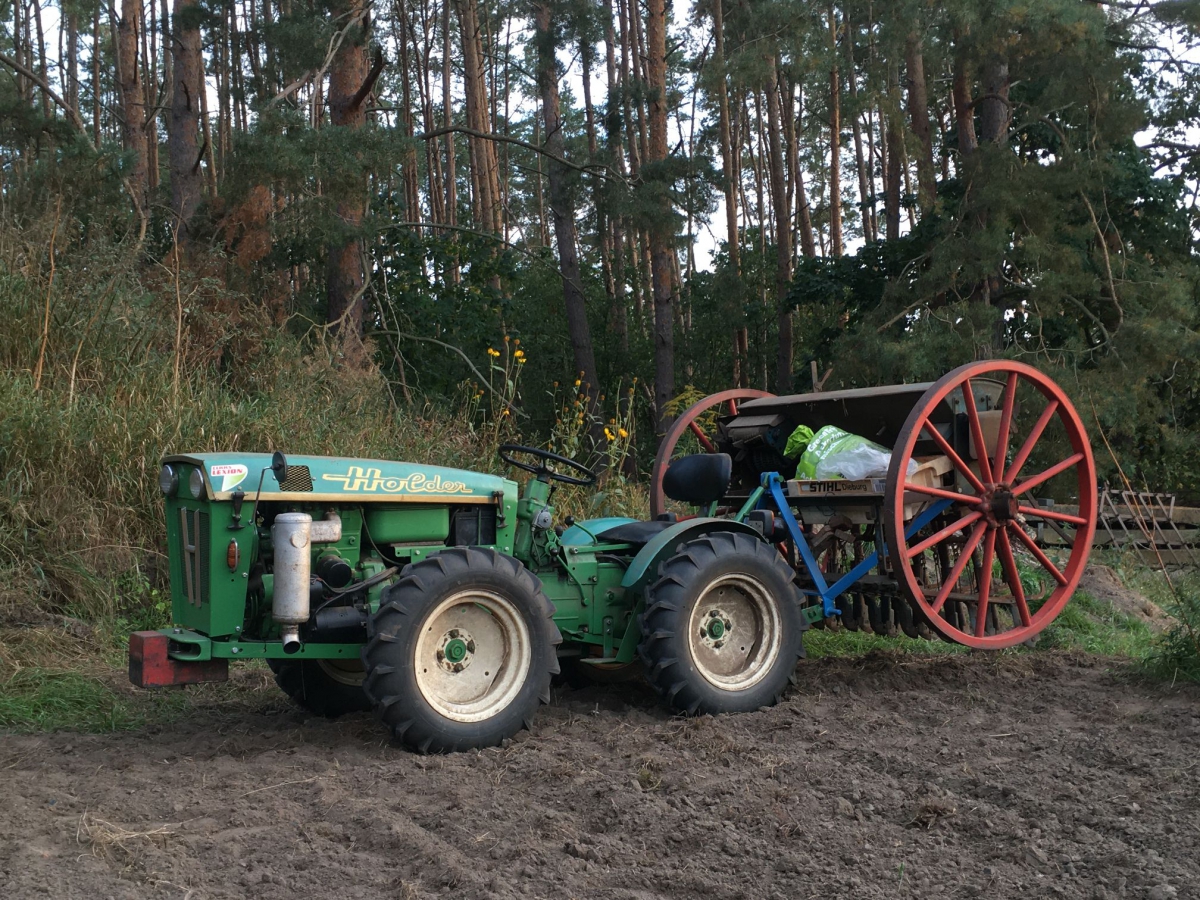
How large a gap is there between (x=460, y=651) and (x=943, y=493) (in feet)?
8.33

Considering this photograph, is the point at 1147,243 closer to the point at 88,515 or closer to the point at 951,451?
the point at 951,451

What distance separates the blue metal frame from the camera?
5871 mm

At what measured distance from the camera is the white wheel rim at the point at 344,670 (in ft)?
18.0

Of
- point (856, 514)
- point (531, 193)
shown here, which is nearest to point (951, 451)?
point (856, 514)

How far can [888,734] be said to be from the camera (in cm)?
506

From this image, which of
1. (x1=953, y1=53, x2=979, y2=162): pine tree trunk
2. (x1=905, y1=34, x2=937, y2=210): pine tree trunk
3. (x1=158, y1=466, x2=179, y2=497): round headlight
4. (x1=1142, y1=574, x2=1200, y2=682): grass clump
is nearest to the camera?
(x1=158, y1=466, x2=179, y2=497): round headlight

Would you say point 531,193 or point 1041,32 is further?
point 531,193

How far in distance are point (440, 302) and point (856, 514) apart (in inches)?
523

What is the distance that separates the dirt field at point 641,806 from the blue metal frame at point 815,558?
601 millimetres

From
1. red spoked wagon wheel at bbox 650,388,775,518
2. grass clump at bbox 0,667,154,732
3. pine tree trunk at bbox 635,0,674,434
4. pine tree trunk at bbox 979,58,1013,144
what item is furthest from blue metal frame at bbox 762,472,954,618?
pine tree trunk at bbox 979,58,1013,144

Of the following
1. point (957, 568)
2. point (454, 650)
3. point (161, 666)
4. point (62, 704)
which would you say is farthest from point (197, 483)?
point (957, 568)

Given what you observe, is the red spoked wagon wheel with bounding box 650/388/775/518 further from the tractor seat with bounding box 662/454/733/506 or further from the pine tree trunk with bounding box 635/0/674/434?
the pine tree trunk with bounding box 635/0/674/434

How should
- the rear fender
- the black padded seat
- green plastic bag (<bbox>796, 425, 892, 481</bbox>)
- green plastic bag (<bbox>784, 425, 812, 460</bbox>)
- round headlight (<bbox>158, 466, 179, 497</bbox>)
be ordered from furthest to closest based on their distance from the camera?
green plastic bag (<bbox>784, 425, 812, 460</bbox>) → green plastic bag (<bbox>796, 425, 892, 481</bbox>) → the black padded seat → the rear fender → round headlight (<bbox>158, 466, 179, 497</bbox>)

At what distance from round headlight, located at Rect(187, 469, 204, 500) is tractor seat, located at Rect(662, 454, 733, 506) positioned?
247 centimetres
